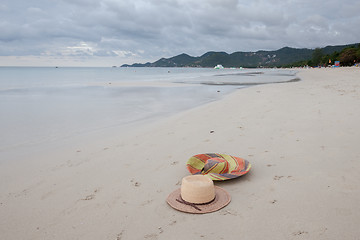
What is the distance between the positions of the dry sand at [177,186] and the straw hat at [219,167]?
6.3 inches

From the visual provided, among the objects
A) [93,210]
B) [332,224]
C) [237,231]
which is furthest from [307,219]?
[93,210]

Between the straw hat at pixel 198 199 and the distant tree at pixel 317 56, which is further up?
the distant tree at pixel 317 56

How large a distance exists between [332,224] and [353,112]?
675cm

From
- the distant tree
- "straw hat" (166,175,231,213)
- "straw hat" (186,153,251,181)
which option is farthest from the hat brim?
the distant tree

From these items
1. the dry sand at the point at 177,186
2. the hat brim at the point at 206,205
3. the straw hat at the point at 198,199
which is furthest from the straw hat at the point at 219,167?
the straw hat at the point at 198,199

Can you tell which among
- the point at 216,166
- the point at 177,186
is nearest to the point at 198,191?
the point at 177,186

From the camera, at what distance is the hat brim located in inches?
125

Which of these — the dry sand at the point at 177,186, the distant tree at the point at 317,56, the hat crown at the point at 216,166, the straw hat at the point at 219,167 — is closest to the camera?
the dry sand at the point at 177,186

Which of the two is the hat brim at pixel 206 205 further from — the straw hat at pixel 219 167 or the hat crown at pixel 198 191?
the straw hat at pixel 219 167

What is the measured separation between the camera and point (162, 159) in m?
5.12

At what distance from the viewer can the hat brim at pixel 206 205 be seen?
3.18 meters

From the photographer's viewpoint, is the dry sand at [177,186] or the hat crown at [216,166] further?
the hat crown at [216,166]

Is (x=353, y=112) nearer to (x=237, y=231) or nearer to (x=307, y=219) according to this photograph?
(x=307, y=219)

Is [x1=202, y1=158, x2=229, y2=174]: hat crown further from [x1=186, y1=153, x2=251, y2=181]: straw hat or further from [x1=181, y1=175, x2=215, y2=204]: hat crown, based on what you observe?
[x1=181, y1=175, x2=215, y2=204]: hat crown
